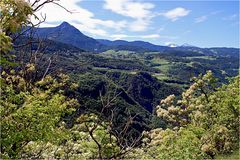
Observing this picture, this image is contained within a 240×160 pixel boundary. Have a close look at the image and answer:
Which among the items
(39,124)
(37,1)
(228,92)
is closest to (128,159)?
(39,124)

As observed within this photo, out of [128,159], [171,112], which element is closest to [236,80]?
[171,112]

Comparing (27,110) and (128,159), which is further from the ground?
(27,110)

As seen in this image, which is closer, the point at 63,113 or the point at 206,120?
the point at 63,113

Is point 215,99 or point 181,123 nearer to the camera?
point 215,99

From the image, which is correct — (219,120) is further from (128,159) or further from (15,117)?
(15,117)

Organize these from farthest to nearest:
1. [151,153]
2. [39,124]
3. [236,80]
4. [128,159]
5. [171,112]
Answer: [171,112] < [236,80] < [151,153] < [128,159] < [39,124]

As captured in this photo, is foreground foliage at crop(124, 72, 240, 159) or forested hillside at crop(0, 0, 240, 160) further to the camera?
foreground foliage at crop(124, 72, 240, 159)

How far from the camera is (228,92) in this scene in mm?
32375

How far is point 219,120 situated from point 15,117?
923 inches

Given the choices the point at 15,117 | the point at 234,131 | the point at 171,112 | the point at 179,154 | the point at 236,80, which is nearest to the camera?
the point at 15,117

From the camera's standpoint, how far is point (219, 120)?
30.8m

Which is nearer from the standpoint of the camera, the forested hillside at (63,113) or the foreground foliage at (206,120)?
the forested hillside at (63,113)

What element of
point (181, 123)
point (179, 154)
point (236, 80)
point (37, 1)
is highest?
point (37, 1)

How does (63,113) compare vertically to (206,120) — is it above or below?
above
